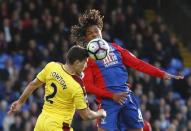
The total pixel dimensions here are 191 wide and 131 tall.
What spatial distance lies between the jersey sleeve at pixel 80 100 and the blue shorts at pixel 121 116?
1.36 metres

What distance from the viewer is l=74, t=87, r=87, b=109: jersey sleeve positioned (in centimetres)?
872

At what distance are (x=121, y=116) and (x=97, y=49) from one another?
1.27 m

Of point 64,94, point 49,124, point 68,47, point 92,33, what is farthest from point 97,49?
point 68,47

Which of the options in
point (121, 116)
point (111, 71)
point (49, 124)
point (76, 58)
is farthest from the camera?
point (121, 116)

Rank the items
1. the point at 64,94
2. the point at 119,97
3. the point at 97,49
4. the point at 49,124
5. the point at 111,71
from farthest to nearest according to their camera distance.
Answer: the point at 111,71, the point at 119,97, the point at 97,49, the point at 49,124, the point at 64,94

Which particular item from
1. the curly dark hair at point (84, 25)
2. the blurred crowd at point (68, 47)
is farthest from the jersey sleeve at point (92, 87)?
the blurred crowd at point (68, 47)

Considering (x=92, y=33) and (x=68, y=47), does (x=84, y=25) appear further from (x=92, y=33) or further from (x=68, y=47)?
(x=68, y=47)

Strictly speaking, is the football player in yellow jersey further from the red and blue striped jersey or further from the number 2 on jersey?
the red and blue striped jersey

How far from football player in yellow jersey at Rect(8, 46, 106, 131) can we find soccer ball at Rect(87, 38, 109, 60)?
718 millimetres

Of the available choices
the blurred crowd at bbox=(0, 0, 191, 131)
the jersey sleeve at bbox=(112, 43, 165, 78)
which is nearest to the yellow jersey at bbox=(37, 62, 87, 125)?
the jersey sleeve at bbox=(112, 43, 165, 78)

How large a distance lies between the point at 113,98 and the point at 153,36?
1071 cm

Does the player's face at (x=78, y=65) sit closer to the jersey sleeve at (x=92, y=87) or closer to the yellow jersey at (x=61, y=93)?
the yellow jersey at (x=61, y=93)

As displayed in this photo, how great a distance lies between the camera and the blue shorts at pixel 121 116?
10.1 m

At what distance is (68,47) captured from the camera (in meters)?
17.9
